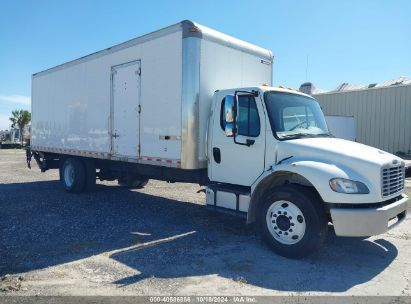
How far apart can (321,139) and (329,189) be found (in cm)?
125

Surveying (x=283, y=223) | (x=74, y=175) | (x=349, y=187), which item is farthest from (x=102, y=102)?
(x=349, y=187)

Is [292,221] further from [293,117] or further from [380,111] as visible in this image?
[380,111]

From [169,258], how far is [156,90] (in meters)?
3.43

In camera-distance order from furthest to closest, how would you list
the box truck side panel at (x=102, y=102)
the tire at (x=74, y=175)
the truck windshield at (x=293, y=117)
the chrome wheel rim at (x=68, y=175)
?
the chrome wheel rim at (x=68, y=175) < the tire at (x=74, y=175) < the box truck side panel at (x=102, y=102) < the truck windshield at (x=293, y=117)

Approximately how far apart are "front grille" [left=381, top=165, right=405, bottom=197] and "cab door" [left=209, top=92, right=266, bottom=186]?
178cm

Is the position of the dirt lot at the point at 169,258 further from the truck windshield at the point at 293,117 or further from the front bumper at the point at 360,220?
the truck windshield at the point at 293,117

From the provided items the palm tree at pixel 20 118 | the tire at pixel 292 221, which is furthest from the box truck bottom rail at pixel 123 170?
the palm tree at pixel 20 118

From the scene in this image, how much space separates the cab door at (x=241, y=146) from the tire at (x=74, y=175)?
4.95m

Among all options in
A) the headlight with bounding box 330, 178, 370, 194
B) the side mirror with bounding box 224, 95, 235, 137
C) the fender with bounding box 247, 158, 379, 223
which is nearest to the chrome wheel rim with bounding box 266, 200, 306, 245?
the fender with bounding box 247, 158, 379, 223

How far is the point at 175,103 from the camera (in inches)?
269

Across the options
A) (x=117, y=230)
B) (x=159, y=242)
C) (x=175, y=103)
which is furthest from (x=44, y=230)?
(x=175, y=103)

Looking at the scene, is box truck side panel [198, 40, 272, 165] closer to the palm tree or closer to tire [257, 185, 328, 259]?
tire [257, 185, 328, 259]

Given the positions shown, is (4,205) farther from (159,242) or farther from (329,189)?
(329,189)

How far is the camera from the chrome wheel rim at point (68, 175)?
10.6 m
